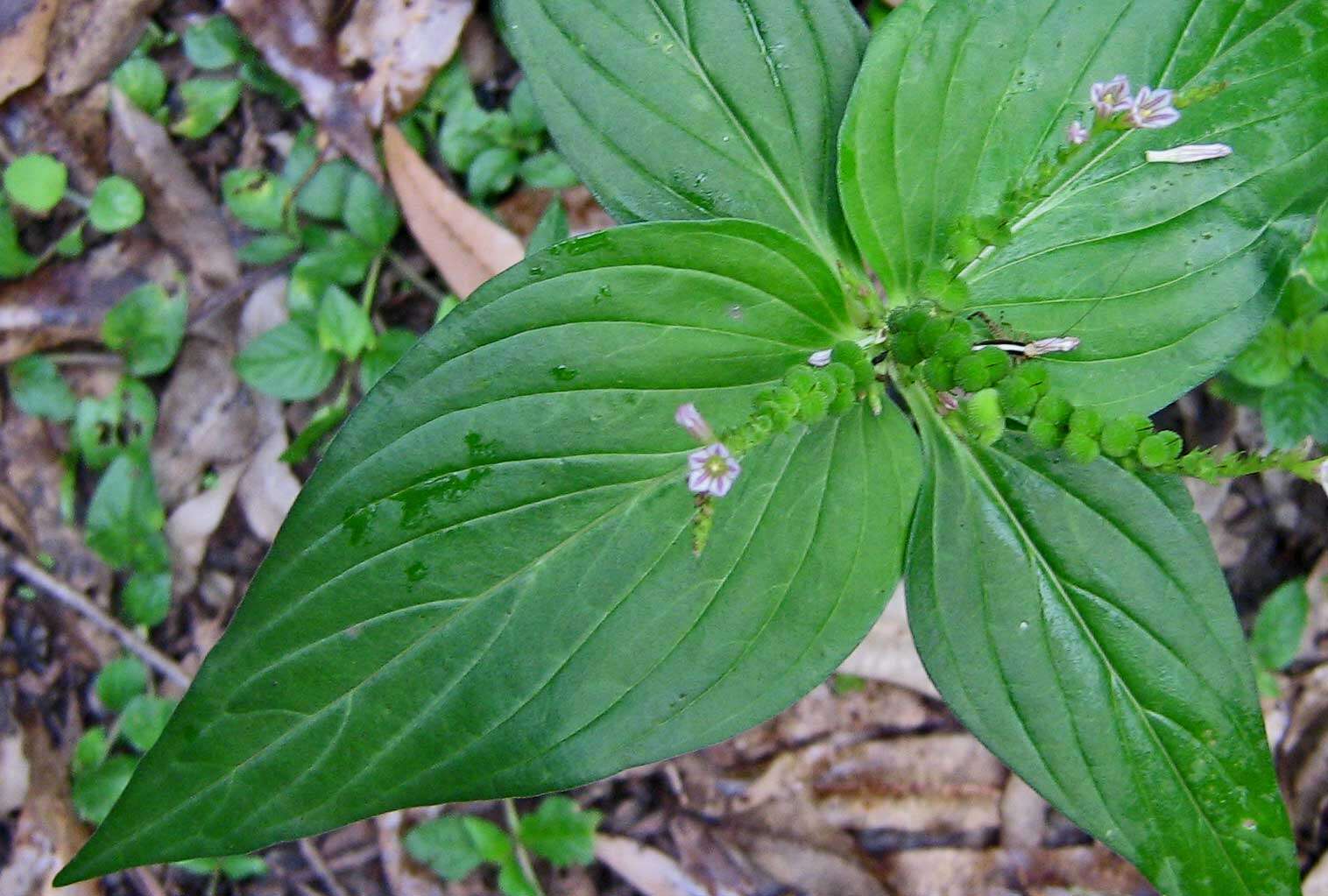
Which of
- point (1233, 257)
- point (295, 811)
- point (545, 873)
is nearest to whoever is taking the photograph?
point (295, 811)

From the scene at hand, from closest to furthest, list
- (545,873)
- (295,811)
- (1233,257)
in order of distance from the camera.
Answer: (295,811) → (1233,257) → (545,873)

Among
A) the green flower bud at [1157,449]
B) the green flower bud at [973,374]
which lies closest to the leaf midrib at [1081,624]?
the green flower bud at [973,374]

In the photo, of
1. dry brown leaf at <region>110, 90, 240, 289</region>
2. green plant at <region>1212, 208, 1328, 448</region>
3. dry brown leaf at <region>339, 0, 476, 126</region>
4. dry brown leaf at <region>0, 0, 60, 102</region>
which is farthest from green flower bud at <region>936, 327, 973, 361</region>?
dry brown leaf at <region>0, 0, 60, 102</region>

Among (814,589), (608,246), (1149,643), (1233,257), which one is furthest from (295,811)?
(1233,257)

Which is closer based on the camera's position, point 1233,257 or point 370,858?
point 1233,257

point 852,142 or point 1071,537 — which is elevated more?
point 852,142

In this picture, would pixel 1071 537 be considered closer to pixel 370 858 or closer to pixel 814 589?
pixel 814 589

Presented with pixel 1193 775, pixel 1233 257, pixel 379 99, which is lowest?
pixel 1193 775
